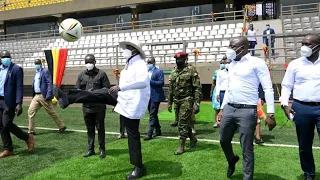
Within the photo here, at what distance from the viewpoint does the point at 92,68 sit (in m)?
5.86

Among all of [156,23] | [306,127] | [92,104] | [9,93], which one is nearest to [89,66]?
[92,104]

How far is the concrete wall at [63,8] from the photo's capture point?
2528cm

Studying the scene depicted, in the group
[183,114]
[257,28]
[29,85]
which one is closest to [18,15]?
[29,85]

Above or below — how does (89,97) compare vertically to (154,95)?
above

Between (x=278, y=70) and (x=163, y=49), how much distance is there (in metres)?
6.62

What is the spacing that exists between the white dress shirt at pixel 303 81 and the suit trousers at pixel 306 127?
0.37 ft

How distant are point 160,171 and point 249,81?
1.98 meters

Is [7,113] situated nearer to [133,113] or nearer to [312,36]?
[133,113]

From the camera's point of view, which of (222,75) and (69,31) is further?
(222,75)

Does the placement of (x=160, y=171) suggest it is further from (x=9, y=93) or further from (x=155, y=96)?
(x=9, y=93)

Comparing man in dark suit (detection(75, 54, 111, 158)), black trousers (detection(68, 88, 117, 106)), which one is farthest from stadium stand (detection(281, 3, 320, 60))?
black trousers (detection(68, 88, 117, 106))

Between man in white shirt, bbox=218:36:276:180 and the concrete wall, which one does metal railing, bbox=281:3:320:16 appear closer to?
the concrete wall

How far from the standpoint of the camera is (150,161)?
555 centimetres

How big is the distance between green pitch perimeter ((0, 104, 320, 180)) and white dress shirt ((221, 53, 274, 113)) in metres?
1.25
